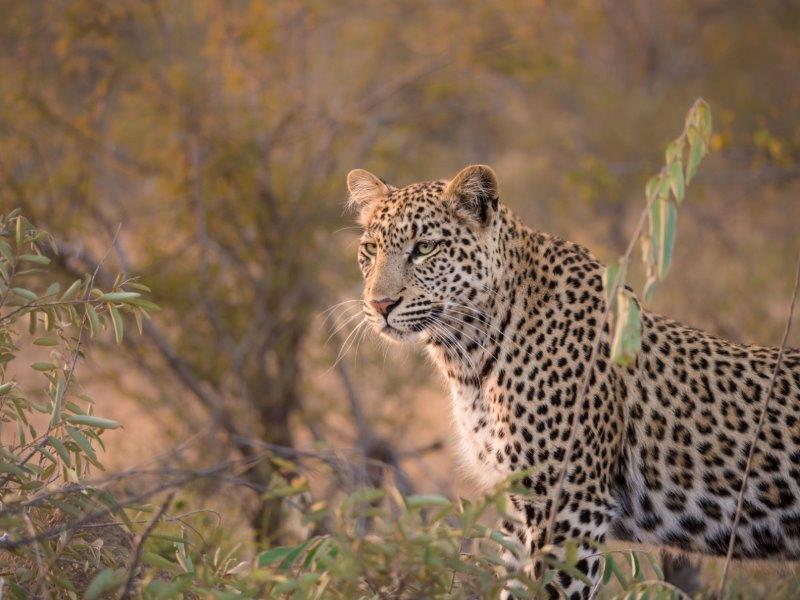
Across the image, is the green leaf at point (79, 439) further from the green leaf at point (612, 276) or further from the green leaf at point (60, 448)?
the green leaf at point (612, 276)

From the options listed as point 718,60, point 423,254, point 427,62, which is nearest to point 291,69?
point 427,62

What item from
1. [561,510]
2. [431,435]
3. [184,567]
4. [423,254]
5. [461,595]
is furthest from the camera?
[431,435]

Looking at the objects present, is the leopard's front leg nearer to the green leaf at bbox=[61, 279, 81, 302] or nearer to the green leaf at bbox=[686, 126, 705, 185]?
the green leaf at bbox=[686, 126, 705, 185]

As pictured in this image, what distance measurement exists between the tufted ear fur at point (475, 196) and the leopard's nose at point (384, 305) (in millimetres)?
615

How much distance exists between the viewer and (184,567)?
520 cm

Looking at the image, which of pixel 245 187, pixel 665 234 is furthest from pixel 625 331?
pixel 245 187

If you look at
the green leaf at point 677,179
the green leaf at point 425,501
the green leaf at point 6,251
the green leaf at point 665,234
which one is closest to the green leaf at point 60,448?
the green leaf at point 6,251

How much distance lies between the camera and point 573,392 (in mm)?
6125

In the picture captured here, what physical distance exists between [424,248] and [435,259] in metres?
0.11

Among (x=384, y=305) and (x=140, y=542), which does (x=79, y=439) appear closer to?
(x=140, y=542)

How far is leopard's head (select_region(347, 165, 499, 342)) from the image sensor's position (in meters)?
6.40

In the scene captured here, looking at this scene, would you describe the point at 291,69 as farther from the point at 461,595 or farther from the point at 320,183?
the point at 461,595

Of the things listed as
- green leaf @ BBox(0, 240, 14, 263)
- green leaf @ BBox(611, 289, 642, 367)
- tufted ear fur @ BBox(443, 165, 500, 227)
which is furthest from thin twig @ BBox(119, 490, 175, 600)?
tufted ear fur @ BBox(443, 165, 500, 227)

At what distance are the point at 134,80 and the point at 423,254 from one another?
7.25 metres
